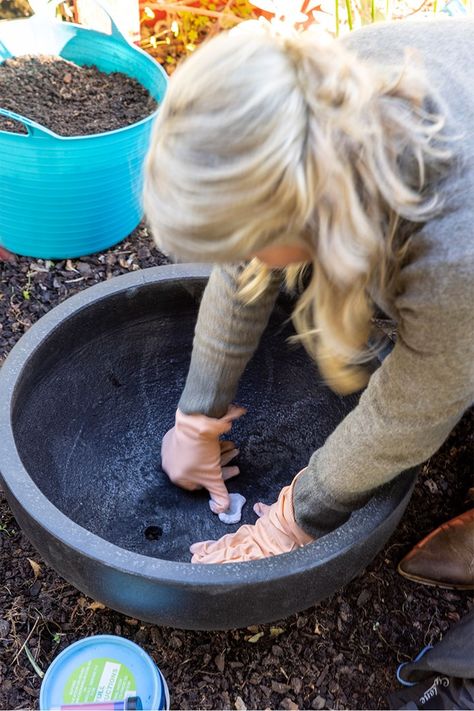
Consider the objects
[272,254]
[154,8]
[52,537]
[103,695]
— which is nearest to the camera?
[272,254]

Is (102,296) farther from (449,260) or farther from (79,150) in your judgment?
(449,260)

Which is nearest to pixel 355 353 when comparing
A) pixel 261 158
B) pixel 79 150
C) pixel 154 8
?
pixel 261 158

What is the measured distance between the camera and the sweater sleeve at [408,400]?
0.74 meters

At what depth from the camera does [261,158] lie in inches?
25.0

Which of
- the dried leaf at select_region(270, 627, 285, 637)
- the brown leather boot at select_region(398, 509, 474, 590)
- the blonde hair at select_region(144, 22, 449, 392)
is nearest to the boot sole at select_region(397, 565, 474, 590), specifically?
the brown leather boot at select_region(398, 509, 474, 590)

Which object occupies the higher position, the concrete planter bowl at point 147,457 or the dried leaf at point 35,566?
the concrete planter bowl at point 147,457

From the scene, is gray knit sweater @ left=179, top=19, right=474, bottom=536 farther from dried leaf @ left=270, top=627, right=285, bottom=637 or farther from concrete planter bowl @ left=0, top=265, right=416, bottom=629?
dried leaf @ left=270, top=627, right=285, bottom=637

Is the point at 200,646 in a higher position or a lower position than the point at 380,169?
lower

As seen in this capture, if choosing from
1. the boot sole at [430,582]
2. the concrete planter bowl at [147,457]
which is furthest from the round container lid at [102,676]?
the boot sole at [430,582]

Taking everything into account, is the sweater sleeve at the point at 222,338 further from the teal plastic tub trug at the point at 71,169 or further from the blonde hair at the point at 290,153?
the teal plastic tub trug at the point at 71,169

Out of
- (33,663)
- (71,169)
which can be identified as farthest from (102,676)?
(71,169)

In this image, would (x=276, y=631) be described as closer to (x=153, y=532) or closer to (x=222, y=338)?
(x=153, y=532)

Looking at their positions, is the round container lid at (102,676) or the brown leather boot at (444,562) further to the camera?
the brown leather boot at (444,562)

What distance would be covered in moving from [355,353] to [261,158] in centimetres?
41
